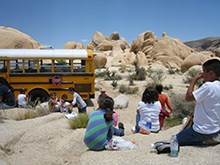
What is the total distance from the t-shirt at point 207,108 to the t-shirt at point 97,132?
63.2 inches

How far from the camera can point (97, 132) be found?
5.51 meters

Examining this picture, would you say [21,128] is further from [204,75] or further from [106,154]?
[204,75]

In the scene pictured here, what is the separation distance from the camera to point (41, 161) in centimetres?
600

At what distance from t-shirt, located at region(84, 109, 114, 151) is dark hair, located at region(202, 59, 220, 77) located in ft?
6.74

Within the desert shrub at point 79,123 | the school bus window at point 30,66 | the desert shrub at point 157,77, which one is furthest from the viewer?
the desert shrub at point 157,77

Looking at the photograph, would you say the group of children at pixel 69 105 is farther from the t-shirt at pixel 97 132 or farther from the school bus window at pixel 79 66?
the t-shirt at pixel 97 132

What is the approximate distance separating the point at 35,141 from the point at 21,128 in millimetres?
878

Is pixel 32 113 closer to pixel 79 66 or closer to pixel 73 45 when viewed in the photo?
pixel 79 66

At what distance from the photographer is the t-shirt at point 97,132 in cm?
547

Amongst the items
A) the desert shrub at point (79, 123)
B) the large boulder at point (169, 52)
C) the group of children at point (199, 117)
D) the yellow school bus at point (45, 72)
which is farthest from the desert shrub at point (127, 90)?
the large boulder at point (169, 52)

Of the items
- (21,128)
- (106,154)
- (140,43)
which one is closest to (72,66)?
(21,128)

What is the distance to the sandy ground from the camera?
4727 millimetres

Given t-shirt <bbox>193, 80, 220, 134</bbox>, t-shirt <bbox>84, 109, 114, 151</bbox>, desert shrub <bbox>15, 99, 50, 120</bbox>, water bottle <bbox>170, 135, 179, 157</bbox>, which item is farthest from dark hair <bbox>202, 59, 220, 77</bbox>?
desert shrub <bbox>15, 99, 50, 120</bbox>

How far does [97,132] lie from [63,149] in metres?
1.43
